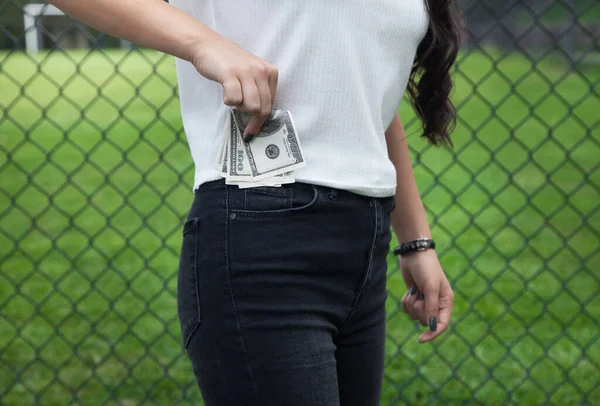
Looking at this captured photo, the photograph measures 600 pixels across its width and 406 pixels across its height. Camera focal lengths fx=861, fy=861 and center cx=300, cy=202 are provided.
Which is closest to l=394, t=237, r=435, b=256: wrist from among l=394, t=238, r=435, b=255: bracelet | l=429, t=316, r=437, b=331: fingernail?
l=394, t=238, r=435, b=255: bracelet

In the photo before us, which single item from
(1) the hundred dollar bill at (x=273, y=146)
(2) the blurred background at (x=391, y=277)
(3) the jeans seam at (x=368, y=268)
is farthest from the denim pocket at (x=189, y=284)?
(2) the blurred background at (x=391, y=277)

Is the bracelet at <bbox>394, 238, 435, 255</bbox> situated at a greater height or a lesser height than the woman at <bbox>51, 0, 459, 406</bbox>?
lesser

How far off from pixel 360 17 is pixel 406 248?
0.47 metres

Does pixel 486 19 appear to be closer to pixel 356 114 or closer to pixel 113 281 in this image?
pixel 113 281

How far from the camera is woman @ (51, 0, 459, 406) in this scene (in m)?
0.99

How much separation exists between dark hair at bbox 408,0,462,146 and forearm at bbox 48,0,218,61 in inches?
16.2

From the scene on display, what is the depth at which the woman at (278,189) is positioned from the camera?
988mm

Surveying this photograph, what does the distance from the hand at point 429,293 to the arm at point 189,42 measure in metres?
0.54

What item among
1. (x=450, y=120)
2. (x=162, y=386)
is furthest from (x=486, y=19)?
(x=450, y=120)

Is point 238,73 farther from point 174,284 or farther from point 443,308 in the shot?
point 174,284

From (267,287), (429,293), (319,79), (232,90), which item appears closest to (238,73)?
(232,90)

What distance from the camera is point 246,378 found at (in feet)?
3.45

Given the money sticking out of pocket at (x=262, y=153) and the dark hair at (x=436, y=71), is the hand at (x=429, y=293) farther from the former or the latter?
the money sticking out of pocket at (x=262, y=153)

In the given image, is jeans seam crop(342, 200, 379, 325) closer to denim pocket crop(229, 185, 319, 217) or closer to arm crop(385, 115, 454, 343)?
denim pocket crop(229, 185, 319, 217)
